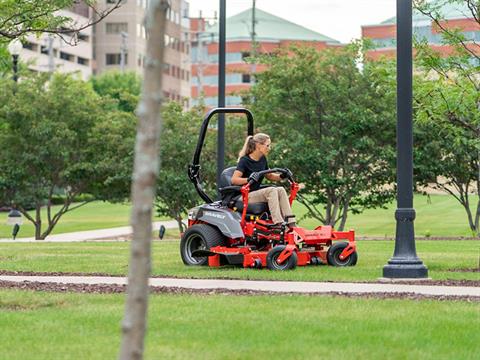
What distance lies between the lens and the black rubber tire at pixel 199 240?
15.6 meters

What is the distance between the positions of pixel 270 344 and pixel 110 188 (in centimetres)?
2454

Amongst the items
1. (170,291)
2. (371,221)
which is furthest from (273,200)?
(371,221)

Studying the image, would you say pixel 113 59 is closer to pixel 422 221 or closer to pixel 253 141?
pixel 422 221

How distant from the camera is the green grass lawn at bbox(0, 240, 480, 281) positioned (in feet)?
46.4

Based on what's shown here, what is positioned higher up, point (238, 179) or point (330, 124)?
point (330, 124)

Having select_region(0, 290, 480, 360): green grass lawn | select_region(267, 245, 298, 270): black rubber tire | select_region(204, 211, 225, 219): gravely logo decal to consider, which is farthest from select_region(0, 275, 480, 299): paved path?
select_region(204, 211, 225, 219): gravely logo decal

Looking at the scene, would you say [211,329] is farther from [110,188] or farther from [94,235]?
[94,235]

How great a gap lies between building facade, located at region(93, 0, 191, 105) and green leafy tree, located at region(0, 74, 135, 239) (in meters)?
89.6

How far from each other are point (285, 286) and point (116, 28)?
124394mm

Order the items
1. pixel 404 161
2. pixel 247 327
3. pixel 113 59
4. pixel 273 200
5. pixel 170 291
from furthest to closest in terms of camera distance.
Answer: pixel 113 59
pixel 273 200
pixel 404 161
pixel 170 291
pixel 247 327

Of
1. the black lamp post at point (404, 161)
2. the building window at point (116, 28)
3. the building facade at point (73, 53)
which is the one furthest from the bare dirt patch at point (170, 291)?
the building window at point (116, 28)

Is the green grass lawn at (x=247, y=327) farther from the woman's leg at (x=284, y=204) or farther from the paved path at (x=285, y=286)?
the woman's leg at (x=284, y=204)

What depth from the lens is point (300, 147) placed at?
1130 inches

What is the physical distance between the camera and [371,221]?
47.1m
